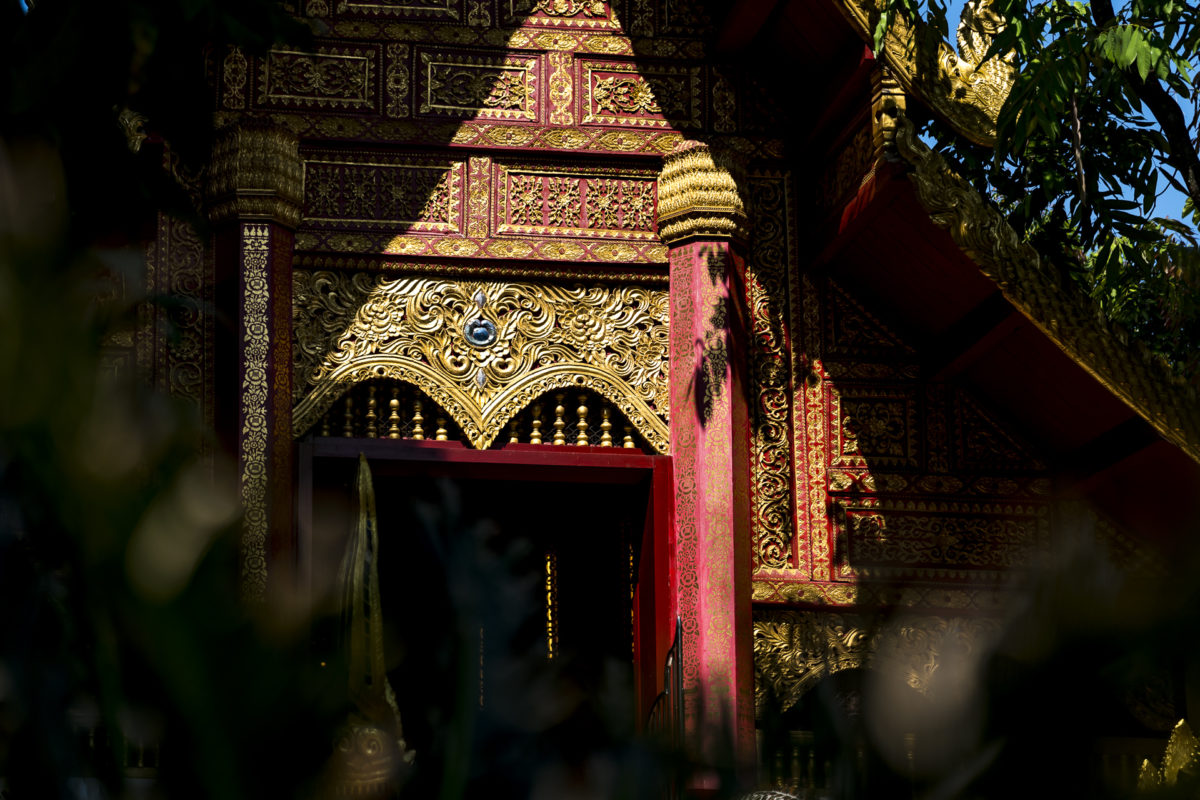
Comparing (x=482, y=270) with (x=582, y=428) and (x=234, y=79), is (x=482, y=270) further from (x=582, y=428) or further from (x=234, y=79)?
(x=234, y=79)

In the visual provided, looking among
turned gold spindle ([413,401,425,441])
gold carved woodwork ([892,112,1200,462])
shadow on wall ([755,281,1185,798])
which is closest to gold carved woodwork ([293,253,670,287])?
turned gold spindle ([413,401,425,441])

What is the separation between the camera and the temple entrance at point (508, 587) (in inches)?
29.1

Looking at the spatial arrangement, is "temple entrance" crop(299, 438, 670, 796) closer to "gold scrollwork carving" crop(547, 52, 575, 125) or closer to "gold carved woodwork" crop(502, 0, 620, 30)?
"gold scrollwork carving" crop(547, 52, 575, 125)

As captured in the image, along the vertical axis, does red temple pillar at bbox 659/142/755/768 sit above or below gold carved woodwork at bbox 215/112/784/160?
below

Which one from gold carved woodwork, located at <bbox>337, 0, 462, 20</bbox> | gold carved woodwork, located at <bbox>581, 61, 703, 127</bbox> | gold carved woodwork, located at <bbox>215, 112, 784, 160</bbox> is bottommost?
gold carved woodwork, located at <bbox>215, 112, 784, 160</bbox>

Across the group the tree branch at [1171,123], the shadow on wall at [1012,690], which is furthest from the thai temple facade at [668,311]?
the shadow on wall at [1012,690]

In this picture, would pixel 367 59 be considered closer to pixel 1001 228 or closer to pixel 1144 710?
pixel 1001 228

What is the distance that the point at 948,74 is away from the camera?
199 inches

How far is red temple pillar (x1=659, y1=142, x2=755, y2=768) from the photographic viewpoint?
5078 mm

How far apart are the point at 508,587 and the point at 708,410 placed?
179 inches

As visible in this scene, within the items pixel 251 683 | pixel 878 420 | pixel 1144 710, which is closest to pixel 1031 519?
pixel 878 420

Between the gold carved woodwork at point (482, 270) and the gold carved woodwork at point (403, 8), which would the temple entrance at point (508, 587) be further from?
the gold carved woodwork at point (403, 8)

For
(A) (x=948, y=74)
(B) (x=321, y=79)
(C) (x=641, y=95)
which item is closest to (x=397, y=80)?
(B) (x=321, y=79)

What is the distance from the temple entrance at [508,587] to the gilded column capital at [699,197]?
0.86 m
